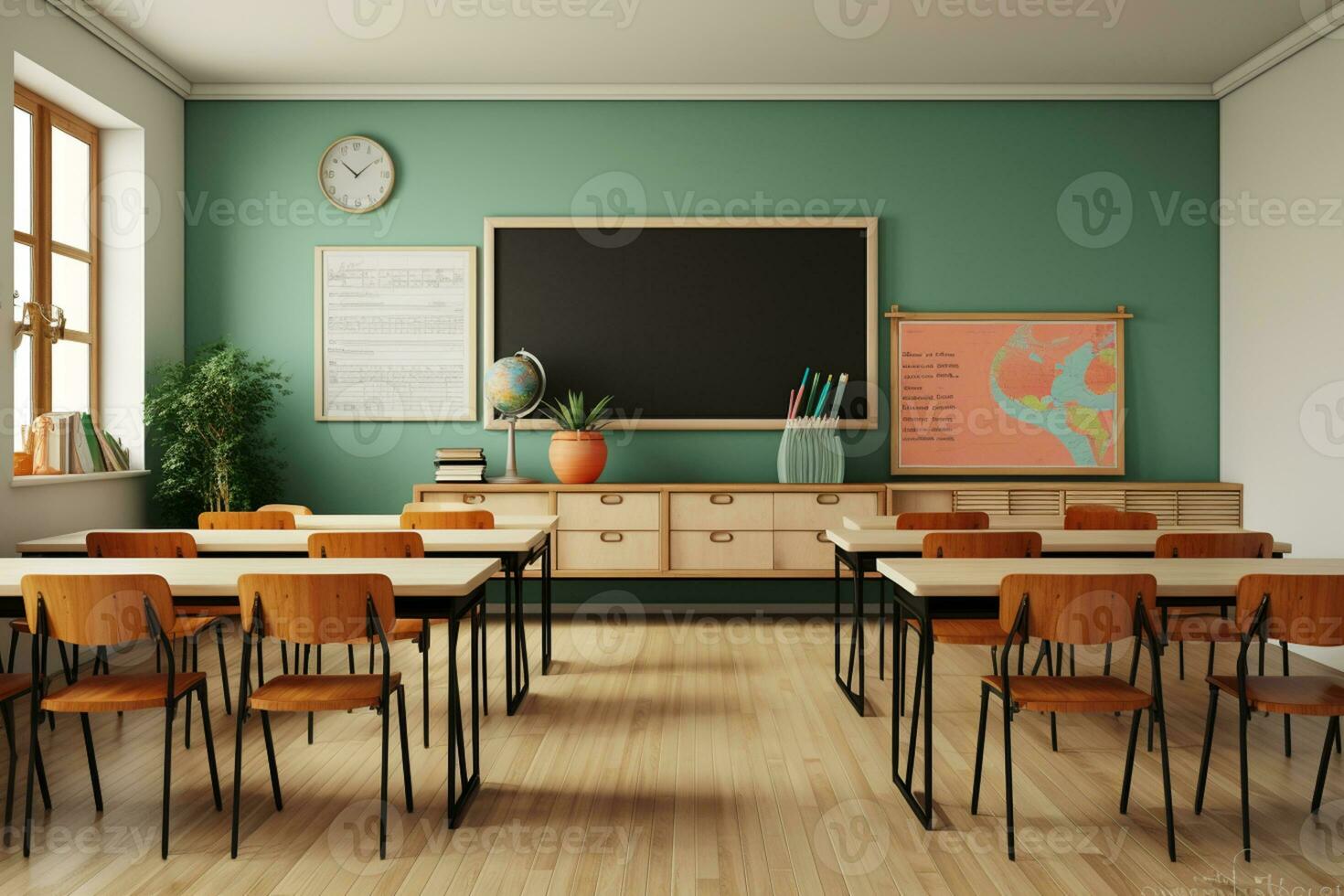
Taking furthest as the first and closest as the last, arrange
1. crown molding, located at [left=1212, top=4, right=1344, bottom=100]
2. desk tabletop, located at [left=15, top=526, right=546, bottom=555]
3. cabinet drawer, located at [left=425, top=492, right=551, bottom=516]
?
cabinet drawer, located at [left=425, top=492, right=551, bottom=516], crown molding, located at [left=1212, top=4, right=1344, bottom=100], desk tabletop, located at [left=15, top=526, right=546, bottom=555]

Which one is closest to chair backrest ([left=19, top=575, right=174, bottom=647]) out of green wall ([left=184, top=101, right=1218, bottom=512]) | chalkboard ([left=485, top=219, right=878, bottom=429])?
green wall ([left=184, top=101, right=1218, bottom=512])

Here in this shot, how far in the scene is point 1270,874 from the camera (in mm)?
2396

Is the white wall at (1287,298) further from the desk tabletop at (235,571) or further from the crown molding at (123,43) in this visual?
the crown molding at (123,43)

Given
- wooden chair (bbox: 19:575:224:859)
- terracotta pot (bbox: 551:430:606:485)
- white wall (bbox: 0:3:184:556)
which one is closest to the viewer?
wooden chair (bbox: 19:575:224:859)

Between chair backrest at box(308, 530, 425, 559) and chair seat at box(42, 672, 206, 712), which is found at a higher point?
chair backrest at box(308, 530, 425, 559)

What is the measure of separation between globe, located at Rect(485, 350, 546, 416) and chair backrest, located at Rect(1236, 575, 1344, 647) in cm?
408

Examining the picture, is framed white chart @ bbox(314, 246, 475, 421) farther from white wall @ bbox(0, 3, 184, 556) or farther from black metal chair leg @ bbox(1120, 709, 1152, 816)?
black metal chair leg @ bbox(1120, 709, 1152, 816)

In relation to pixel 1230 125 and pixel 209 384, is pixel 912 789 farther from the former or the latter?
pixel 1230 125

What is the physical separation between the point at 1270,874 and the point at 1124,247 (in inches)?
178

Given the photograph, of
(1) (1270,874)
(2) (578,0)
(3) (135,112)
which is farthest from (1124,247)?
(3) (135,112)

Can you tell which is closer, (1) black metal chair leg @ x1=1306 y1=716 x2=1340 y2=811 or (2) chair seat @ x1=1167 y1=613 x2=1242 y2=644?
(1) black metal chair leg @ x1=1306 y1=716 x2=1340 y2=811

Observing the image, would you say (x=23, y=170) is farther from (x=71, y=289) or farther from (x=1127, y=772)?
(x=1127, y=772)

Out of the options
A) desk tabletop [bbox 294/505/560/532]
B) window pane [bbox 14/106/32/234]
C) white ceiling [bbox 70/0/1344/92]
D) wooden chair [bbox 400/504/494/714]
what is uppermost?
white ceiling [bbox 70/0/1344/92]

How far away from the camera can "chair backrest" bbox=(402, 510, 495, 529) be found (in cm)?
414
